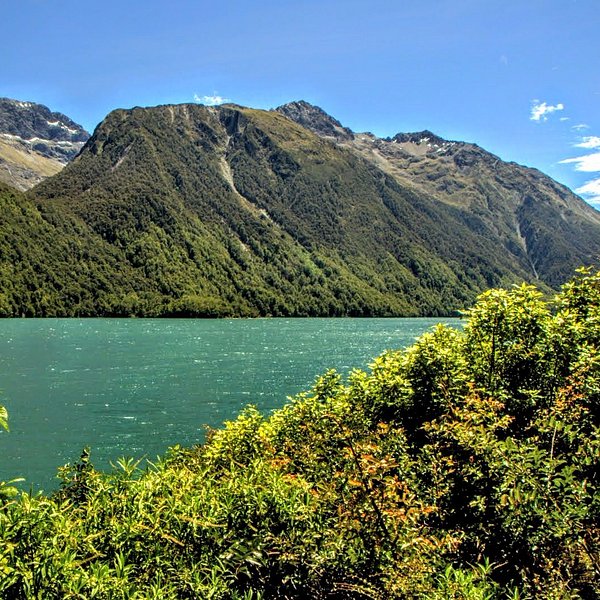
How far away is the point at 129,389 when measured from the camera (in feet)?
243

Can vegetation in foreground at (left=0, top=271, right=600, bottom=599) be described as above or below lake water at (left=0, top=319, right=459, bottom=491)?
above

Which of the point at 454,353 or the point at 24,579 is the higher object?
the point at 454,353

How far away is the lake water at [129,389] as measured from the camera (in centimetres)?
4692

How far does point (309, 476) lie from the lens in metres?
12.5

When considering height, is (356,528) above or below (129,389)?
above

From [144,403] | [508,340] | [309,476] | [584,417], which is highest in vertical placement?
[508,340]

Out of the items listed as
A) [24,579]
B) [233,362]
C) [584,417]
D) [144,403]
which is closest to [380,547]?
[24,579]

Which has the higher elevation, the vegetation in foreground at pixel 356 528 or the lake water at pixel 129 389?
the vegetation in foreground at pixel 356 528

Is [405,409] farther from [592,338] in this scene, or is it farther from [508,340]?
[592,338]

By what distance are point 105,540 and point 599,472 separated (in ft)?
29.0

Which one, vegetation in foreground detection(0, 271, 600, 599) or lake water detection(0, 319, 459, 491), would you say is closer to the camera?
vegetation in foreground detection(0, 271, 600, 599)

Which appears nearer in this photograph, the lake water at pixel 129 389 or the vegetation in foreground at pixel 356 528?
the vegetation in foreground at pixel 356 528

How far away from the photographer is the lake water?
46922 mm

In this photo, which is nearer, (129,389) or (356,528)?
(356,528)
